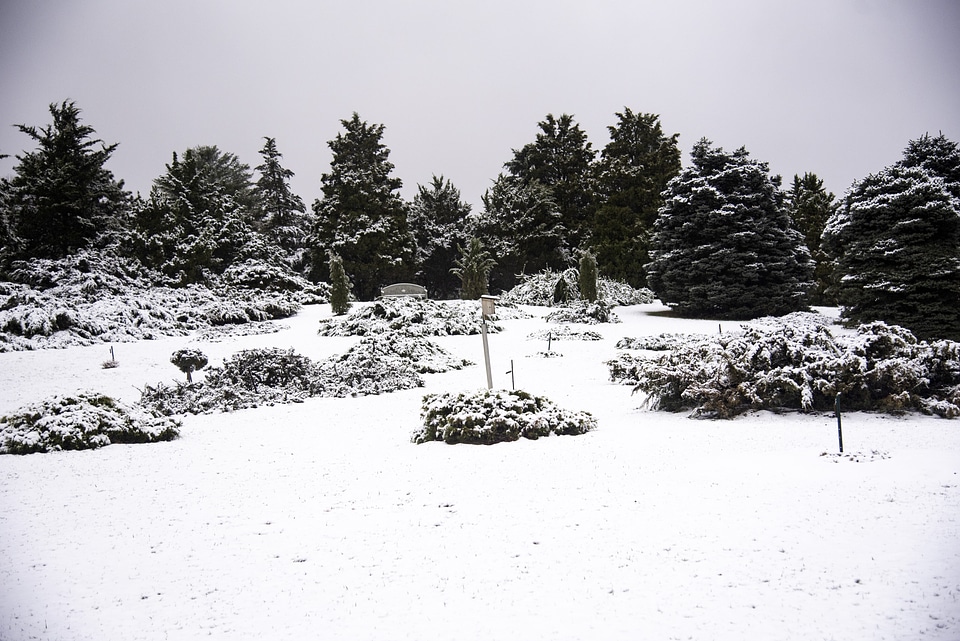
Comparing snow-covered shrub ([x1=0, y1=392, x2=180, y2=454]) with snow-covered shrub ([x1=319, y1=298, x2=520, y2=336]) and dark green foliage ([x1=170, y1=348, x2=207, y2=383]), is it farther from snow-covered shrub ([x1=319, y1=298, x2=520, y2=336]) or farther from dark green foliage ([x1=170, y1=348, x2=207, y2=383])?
snow-covered shrub ([x1=319, y1=298, x2=520, y2=336])

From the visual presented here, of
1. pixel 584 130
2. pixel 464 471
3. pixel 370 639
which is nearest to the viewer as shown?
pixel 370 639

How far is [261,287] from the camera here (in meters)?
27.4

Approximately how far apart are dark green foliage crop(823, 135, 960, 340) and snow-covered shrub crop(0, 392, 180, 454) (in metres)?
18.1

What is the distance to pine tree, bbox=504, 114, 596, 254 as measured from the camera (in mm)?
35188

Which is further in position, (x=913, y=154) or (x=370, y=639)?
(x=913, y=154)

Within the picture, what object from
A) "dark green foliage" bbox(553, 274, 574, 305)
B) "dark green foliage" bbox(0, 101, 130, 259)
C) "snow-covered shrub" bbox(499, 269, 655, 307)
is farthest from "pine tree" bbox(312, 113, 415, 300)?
"dark green foliage" bbox(0, 101, 130, 259)

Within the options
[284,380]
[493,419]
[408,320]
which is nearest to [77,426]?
[284,380]

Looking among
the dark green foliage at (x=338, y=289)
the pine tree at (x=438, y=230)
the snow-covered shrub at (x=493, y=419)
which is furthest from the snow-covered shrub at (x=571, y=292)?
the snow-covered shrub at (x=493, y=419)

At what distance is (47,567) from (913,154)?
22.0m

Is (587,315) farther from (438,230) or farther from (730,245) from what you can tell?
(438,230)

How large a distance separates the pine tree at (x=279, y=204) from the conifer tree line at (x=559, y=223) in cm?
11

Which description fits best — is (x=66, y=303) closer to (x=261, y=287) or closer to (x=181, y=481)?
(x=261, y=287)

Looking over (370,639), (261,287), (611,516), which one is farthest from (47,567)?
(261,287)

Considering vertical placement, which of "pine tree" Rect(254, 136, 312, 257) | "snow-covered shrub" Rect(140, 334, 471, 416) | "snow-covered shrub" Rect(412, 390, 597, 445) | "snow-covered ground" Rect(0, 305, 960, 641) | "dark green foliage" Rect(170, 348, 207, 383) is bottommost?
"snow-covered ground" Rect(0, 305, 960, 641)
